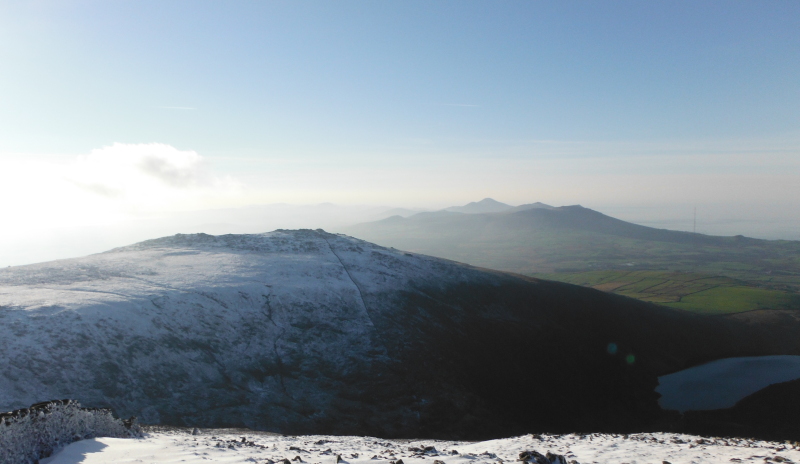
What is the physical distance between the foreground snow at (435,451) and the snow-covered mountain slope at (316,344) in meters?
11.2

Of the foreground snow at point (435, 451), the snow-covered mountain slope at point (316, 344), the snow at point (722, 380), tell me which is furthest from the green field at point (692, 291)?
the foreground snow at point (435, 451)

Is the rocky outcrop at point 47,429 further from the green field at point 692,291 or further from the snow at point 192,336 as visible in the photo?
the green field at point 692,291

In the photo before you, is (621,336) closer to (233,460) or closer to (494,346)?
(494,346)

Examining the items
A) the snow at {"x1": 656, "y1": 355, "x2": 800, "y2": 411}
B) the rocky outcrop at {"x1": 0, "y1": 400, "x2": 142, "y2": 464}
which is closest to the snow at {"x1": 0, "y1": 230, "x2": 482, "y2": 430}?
the rocky outcrop at {"x1": 0, "y1": 400, "x2": 142, "y2": 464}

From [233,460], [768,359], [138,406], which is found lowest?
[768,359]

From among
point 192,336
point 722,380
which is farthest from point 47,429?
point 722,380

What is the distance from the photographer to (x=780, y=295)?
302ft

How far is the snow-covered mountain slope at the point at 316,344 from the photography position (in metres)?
26.4

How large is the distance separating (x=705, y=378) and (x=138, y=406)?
2208 inches

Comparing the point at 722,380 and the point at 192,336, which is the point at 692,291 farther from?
the point at 192,336

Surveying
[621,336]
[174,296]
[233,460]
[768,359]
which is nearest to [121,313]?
[174,296]

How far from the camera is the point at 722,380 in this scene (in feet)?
155

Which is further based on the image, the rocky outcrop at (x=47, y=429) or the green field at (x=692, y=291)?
the green field at (x=692, y=291)

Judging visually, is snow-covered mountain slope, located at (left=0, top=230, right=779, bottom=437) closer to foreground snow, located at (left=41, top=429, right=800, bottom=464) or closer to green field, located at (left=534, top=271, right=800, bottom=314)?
foreground snow, located at (left=41, top=429, right=800, bottom=464)
